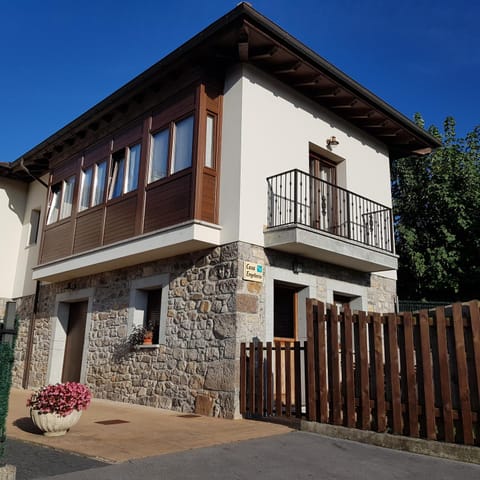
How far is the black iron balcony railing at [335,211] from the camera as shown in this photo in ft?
28.9

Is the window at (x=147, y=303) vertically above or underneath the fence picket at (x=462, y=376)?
above

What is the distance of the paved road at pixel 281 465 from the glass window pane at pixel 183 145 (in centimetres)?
515

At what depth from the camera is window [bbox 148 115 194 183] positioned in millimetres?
8766

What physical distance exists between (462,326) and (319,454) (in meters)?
1.91

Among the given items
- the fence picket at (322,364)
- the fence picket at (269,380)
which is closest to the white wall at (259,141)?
the fence picket at (269,380)

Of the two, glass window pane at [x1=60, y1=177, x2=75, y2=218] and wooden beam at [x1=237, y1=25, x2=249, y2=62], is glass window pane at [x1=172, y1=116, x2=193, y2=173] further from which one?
glass window pane at [x1=60, y1=177, x2=75, y2=218]

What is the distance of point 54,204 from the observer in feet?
42.0

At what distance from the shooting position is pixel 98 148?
1124cm

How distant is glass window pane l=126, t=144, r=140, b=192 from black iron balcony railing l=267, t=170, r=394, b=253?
304 centimetres

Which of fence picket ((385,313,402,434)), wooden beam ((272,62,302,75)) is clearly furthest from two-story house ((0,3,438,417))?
fence picket ((385,313,402,434))

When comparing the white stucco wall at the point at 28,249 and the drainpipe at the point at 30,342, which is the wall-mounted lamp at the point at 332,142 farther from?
the drainpipe at the point at 30,342

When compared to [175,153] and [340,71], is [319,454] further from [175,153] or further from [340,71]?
[340,71]

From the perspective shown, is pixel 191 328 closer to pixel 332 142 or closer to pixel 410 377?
pixel 410 377

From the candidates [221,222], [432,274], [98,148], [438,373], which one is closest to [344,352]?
[438,373]
